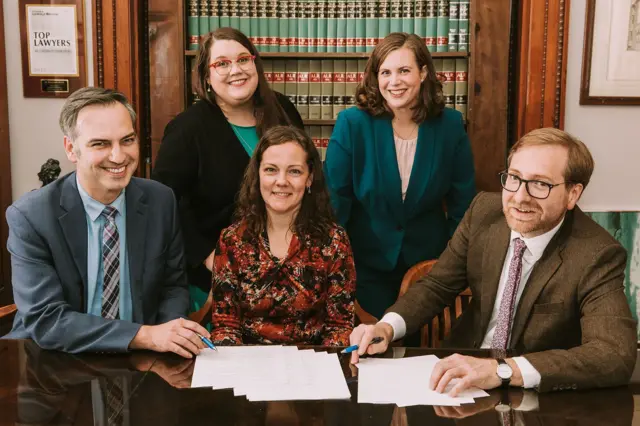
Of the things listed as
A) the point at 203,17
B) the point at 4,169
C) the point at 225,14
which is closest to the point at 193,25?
the point at 203,17

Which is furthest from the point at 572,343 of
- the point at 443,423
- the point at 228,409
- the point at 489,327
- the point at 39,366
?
the point at 39,366

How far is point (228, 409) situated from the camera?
124cm

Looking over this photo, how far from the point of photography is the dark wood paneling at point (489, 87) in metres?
3.10

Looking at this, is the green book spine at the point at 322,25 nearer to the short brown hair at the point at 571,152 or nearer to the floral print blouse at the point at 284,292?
the floral print blouse at the point at 284,292

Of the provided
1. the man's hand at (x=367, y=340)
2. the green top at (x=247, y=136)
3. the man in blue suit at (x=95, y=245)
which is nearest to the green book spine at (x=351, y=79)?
the green top at (x=247, y=136)

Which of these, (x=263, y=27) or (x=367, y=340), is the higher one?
(x=263, y=27)

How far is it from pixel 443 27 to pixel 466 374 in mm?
2213

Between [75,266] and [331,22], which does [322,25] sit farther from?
[75,266]

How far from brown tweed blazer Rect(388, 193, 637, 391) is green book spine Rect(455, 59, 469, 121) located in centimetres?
139

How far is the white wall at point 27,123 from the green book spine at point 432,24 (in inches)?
63.2

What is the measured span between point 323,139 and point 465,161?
3.27ft

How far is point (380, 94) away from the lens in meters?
2.40

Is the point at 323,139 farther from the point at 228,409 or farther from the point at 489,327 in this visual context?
the point at 228,409

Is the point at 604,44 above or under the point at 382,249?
above
